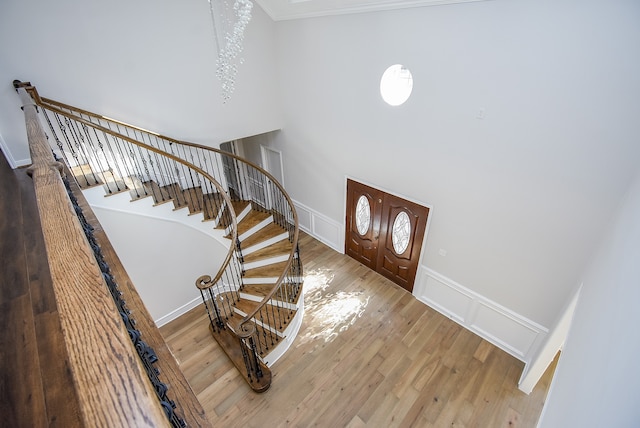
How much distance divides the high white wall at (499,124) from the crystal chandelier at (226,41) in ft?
3.41

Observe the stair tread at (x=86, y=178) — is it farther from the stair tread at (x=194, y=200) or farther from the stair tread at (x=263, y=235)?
the stair tread at (x=263, y=235)

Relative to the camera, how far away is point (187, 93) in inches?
201

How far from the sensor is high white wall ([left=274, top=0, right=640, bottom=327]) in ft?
8.50

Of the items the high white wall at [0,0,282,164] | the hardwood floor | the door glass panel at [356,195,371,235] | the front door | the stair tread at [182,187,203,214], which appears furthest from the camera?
the door glass panel at [356,195,371,235]

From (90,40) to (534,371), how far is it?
7.40m

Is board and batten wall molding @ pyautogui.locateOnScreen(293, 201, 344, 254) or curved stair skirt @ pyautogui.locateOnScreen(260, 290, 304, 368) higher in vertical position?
board and batten wall molding @ pyautogui.locateOnScreen(293, 201, 344, 254)

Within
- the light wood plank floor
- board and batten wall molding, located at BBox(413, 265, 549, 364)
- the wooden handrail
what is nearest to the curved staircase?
the light wood plank floor

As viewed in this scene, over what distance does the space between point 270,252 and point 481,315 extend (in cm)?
355

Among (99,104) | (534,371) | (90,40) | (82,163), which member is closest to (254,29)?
(90,40)

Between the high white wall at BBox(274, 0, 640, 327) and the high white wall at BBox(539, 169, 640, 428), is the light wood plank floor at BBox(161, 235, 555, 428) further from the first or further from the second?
the high white wall at BBox(539, 169, 640, 428)

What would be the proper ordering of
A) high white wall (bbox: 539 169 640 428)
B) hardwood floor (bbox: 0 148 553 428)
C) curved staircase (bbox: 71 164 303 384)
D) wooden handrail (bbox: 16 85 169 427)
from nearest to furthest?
1. wooden handrail (bbox: 16 85 169 427)
2. high white wall (bbox: 539 169 640 428)
3. hardwood floor (bbox: 0 148 553 428)
4. curved staircase (bbox: 71 164 303 384)

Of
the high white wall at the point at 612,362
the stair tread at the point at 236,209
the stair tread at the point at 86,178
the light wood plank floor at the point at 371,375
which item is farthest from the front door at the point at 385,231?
the stair tread at the point at 86,178

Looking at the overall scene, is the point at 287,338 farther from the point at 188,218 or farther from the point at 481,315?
the point at 481,315

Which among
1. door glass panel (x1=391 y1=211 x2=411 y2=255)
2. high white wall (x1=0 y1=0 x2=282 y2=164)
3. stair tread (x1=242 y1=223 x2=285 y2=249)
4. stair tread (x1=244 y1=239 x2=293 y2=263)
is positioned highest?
high white wall (x1=0 y1=0 x2=282 y2=164)
